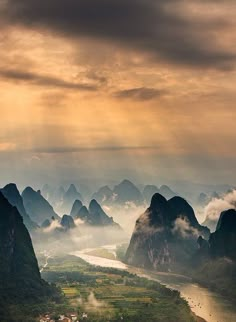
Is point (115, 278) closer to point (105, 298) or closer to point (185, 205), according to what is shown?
point (105, 298)

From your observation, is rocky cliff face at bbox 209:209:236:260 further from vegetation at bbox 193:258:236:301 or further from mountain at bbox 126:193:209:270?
mountain at bbox 126:193:209:270

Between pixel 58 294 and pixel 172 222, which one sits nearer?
pixel 58 294

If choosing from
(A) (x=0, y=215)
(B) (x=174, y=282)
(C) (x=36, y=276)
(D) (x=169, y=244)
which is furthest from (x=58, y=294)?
(D) (x=169, y=244)

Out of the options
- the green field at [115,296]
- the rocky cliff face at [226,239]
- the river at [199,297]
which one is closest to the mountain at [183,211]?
the river at [199,297]

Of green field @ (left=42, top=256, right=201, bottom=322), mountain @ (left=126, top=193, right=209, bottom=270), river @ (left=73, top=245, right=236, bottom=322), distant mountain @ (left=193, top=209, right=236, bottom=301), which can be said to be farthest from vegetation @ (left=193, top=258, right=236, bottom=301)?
mountain @ (left=126, top=193, right=209, bottom=270)

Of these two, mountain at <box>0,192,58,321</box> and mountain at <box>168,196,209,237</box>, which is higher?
mountain at <box>168,196,209,237</box>

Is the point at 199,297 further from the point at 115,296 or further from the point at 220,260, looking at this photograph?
the point at 220,260

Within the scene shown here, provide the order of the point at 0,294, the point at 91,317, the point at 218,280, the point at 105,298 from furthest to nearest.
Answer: the point at 218,280 < the point at 105,298 < the point at 0,294 < the point at 91,317
